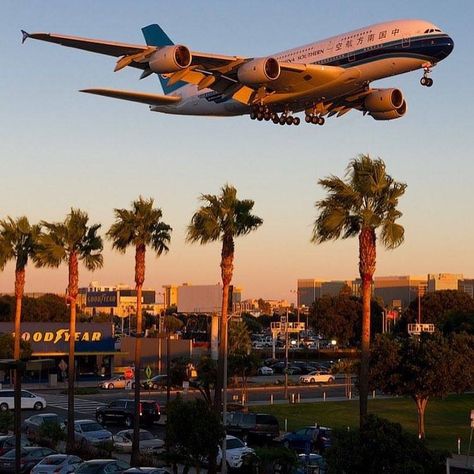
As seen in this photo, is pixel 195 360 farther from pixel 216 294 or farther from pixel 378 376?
pixel 378 376

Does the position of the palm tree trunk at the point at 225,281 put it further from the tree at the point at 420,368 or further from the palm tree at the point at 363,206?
the tree at the point at 420,368

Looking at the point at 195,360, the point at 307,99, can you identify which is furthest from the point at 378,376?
the point at 195,360

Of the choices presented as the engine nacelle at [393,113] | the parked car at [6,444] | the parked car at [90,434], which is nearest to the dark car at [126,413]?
the parked car at [90,434]

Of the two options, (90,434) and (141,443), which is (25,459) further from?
(90,434)

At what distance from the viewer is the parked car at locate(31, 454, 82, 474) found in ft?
96.9

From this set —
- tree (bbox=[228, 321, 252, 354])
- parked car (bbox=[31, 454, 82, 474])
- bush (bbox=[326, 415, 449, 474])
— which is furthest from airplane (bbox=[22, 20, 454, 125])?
tree (bbox=[228, 321, 252, 354])

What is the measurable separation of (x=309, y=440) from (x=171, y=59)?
54.9 ft

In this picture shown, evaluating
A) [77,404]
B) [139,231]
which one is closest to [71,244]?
[139,231]

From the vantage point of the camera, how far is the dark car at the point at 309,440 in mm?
38428

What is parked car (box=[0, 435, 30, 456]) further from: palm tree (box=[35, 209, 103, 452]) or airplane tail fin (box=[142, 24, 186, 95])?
airplane tail fin (box=[142, 24, 186, 95])

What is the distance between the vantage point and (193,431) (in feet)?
86.9

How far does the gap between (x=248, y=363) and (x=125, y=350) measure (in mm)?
32426

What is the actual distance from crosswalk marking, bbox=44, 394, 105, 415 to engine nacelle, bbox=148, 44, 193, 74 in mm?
24349

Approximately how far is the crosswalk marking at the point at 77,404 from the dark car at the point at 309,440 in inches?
773
